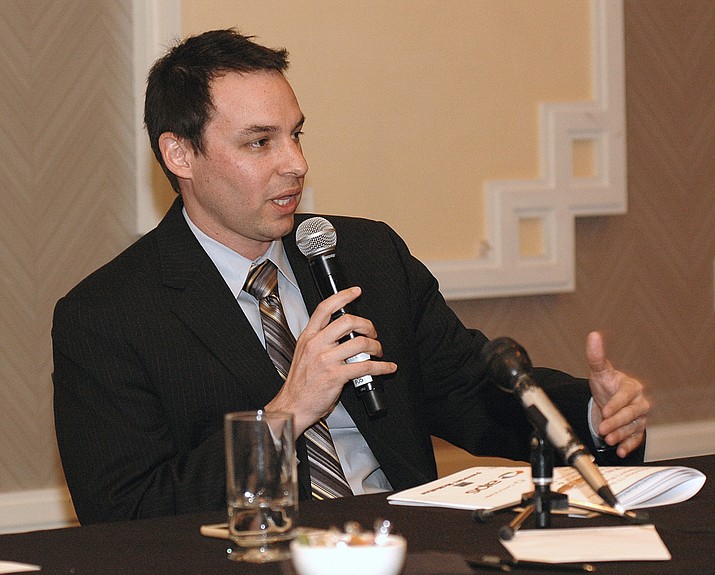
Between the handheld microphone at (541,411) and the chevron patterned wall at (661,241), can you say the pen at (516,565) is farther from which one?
the chevron patterned wall at (661,241)

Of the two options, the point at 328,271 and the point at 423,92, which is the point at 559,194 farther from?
the point at 328,271

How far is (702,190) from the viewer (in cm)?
335

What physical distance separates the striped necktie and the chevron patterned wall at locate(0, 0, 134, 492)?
0.61 metres

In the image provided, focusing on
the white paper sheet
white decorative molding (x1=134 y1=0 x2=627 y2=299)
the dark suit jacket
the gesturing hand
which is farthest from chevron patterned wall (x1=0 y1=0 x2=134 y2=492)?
the white paper sheet

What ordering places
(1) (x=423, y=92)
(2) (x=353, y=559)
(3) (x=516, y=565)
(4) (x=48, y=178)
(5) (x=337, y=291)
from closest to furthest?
1. (2) (x=353, y=559)
2. (3) (x=516, y=565)
3. (5) (x=337, y=291)
4. (4) (x=48, y=178)
5. (1) (x=423, y=92)

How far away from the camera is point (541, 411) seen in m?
1.36

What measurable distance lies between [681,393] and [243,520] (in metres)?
2.34

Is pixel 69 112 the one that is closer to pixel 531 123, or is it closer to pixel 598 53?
pixel 531 123

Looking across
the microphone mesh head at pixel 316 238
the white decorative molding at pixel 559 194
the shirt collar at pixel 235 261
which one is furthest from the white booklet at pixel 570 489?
the white decorative molding at pixel 559 194

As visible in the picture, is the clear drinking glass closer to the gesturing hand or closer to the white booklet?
the white booklet

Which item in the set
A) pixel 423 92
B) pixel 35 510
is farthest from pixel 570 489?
pixel 423 92

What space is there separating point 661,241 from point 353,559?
8.08 ft

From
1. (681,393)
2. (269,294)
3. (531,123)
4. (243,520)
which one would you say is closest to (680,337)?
(681,393)

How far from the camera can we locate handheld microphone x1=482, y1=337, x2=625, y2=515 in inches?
52.7
